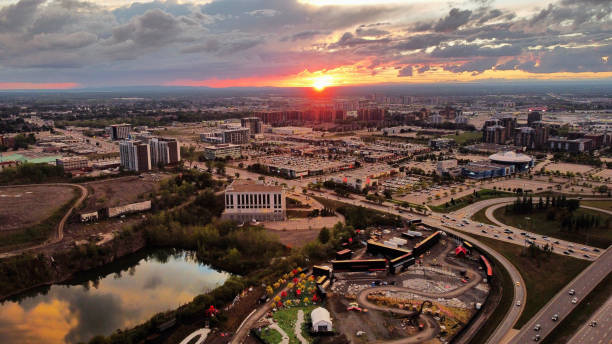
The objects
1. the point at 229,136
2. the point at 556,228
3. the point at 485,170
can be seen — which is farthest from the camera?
the point at 229,136

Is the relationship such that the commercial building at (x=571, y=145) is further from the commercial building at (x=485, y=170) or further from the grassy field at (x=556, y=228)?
the grassy field at (x=556, y=228)

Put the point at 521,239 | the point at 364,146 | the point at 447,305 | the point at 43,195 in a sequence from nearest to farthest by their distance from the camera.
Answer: the point at 447,305, the point at 521,239, the point at 43,195, the point at 364,146

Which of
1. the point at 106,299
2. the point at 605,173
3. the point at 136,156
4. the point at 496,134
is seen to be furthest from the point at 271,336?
the point at 496,134

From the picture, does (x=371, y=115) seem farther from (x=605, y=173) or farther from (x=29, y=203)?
(x=29, y=203)

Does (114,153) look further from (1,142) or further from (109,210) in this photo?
(109,210)

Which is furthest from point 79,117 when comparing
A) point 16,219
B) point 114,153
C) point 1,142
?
point 16,219

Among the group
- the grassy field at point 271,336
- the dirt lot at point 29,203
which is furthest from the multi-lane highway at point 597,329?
the dirt lot at point 29,203
